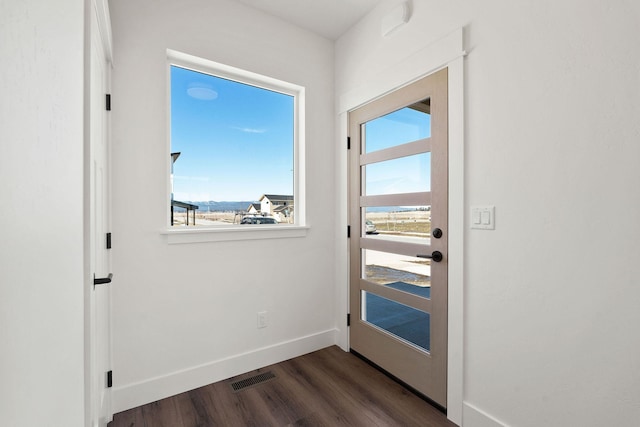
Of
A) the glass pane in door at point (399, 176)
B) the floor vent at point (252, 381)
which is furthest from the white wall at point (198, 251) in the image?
the glass pane in door at point (399, 176)

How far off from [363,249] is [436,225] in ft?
2.56

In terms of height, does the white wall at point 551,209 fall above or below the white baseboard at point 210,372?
above

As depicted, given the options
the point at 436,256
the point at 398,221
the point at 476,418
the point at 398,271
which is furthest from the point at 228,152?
the point at 476,418

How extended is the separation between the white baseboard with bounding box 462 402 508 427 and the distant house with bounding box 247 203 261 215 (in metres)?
1.96

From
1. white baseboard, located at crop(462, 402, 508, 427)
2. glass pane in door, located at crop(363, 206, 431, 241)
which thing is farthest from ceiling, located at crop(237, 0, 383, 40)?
white baseboard, located at crop(462, 402, 508, 427)

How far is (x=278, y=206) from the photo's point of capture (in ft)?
8.74

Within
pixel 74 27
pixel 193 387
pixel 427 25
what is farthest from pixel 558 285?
pixel 193 387

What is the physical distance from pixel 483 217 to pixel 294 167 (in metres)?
1.62

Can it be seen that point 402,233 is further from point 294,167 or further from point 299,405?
point 299,405

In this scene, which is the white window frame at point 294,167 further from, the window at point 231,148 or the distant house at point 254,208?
the distant house at point 254,208

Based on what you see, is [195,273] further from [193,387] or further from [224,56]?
[224,56]

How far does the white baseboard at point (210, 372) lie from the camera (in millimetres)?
1885

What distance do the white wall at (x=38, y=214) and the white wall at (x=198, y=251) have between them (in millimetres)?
1235

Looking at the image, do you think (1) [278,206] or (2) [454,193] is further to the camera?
(1) [278,206]
